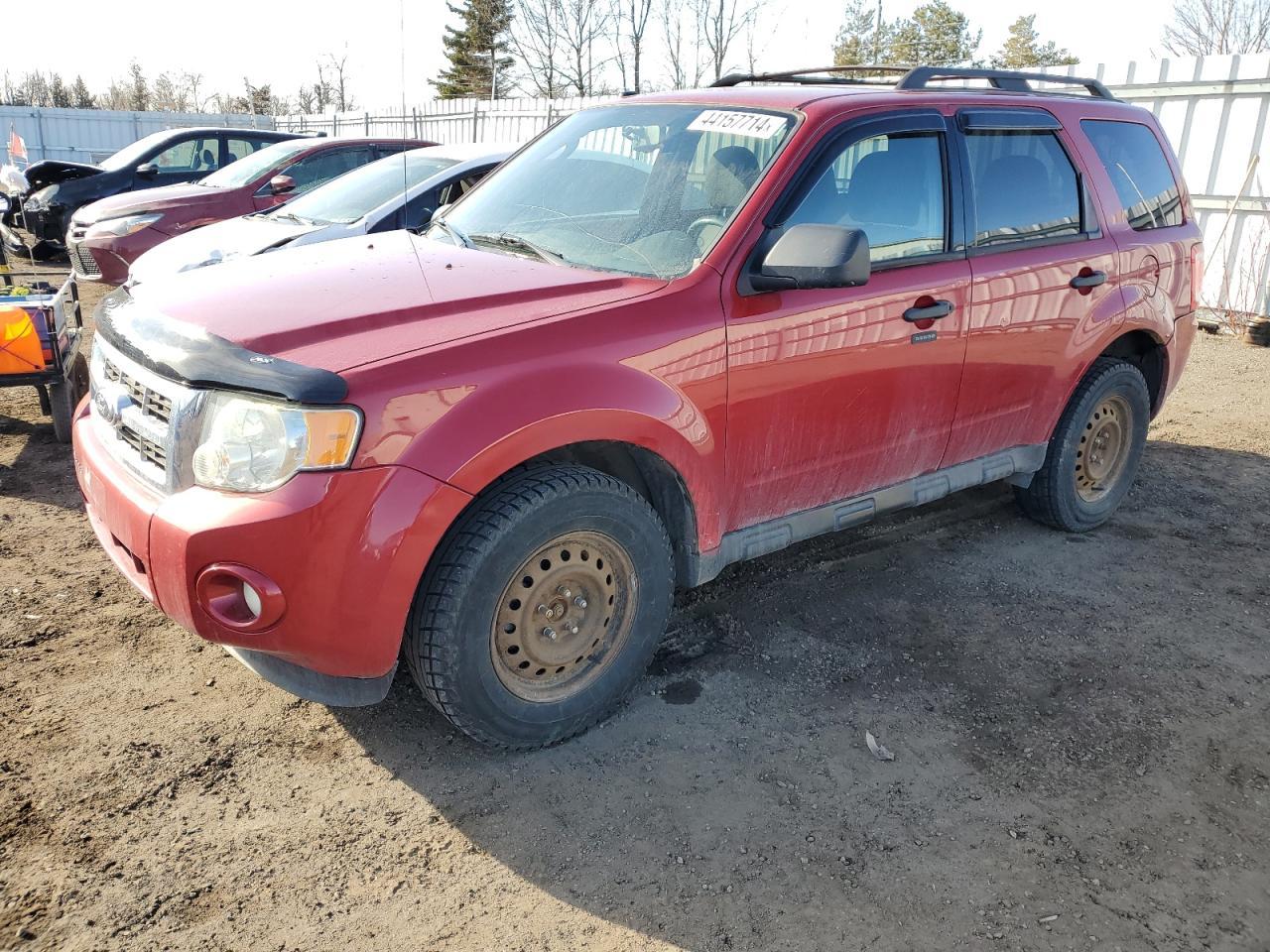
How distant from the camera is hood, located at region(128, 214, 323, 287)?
6902 millimetres

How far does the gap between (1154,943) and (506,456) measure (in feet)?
6.64

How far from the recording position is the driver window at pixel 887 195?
136 inches

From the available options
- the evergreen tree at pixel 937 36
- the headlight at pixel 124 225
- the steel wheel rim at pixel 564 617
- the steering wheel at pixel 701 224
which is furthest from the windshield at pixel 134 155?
the evergreen tree at pixel 937 36

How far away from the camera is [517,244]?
139 inches

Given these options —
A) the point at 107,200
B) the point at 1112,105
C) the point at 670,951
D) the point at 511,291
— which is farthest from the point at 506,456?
the point at 107,200

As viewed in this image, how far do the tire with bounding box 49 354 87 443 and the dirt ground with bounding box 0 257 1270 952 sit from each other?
1473 mm

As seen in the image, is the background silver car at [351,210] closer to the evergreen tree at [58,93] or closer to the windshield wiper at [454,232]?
the windshield wiper at [454,232]

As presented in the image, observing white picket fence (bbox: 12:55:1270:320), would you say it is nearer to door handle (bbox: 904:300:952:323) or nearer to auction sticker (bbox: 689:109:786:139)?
auction sticker (bbox: 689:109:786:139)

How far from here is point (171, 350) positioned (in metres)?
2.66

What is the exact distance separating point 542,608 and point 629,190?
161 centimetres

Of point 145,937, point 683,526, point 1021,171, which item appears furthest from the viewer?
point 1021,171

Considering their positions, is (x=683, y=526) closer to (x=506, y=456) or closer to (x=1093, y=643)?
(x=506, y=456)

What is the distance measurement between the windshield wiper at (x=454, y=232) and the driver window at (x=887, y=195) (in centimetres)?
→ 119

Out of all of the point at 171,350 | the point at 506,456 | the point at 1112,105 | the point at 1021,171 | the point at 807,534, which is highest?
the point at 1112,105
